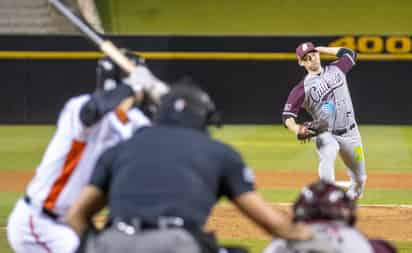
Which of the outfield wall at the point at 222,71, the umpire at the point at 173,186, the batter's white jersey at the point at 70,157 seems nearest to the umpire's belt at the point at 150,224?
the umpire at the point at 173,186

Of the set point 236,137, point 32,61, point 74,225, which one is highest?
point 74,225

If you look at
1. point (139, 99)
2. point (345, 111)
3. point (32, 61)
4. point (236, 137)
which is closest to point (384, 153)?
point (236, 137)

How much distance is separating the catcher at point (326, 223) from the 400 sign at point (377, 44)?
13816mm

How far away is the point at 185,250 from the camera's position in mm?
5039

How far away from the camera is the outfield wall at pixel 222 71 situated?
18.9m

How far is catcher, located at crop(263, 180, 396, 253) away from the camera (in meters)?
5.02

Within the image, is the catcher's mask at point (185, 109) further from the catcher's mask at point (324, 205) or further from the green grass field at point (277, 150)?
the green grass field at point (277, 150)

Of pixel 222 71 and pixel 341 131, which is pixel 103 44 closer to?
pixel 341 131

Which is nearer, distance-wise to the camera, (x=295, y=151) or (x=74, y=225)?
(x=74, y=225)

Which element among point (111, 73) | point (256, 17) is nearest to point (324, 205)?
point (111, 73)

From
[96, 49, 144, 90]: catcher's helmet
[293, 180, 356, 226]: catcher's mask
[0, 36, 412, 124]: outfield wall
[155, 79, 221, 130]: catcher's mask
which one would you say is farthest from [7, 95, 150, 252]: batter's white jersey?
[0, 36, 412, 124]: outfield wall

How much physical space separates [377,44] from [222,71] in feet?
9.10

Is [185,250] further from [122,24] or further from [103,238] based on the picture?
[122,24]

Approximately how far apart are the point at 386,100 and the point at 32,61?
250 inches
